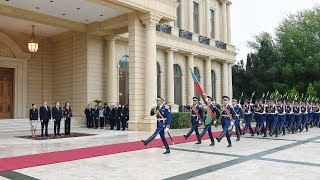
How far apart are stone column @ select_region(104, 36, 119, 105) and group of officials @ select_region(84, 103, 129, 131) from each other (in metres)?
1.84

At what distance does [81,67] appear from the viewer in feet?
67.1

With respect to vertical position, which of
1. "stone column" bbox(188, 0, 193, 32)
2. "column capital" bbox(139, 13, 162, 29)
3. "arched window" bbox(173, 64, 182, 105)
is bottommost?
"arched window" bbox(173, 64, 182, 105)

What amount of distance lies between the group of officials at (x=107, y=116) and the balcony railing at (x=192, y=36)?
24.5 ft

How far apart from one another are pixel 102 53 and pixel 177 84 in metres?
7.47

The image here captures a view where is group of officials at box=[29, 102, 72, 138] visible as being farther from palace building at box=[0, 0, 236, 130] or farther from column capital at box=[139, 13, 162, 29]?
column capital at box=[139, 13, 162, 29]

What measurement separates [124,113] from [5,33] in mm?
9117

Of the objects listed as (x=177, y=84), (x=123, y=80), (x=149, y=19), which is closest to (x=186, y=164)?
(x=149, y=19)

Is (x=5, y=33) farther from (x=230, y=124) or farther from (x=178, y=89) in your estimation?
(x=230, y=124)

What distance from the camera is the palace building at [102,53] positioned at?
17.1m

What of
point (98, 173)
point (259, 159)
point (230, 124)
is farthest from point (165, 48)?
point (98, 173)

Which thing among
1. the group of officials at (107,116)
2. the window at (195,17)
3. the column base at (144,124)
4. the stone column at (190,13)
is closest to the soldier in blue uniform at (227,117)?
the column base at (144,124)

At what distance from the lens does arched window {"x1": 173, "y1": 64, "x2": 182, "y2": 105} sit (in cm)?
2605

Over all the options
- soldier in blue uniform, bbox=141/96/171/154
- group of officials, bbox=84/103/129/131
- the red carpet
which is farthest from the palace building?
soldier in blue uniform, bbox=141/96/171/154

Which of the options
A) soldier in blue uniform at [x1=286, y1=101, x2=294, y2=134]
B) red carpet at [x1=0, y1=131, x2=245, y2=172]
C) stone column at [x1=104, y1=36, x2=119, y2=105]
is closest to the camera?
red carpet at [x1=0, y1=131, x2=245, y2=172]
